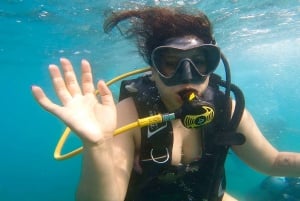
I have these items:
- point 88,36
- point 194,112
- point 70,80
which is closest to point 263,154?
point 194,112

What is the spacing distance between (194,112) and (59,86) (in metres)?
1.39

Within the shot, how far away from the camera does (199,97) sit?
11.4 feet

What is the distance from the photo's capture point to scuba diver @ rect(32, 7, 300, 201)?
300 cm

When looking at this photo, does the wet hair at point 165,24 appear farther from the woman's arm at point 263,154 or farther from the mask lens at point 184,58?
the woman's arm at point 263,154

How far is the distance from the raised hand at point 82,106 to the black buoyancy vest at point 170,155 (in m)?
0.88

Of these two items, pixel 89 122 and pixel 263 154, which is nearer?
pixel 89 122

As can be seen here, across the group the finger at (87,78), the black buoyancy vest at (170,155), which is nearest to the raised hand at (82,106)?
the finger at (87,78)

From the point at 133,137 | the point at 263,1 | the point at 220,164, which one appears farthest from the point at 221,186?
the point at 263,1

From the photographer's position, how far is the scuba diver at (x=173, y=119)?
3000 mm

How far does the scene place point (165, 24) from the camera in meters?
3.70

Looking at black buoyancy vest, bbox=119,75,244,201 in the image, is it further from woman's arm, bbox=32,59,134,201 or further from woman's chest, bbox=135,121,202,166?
woman's arm, bbox=32,59,134,201

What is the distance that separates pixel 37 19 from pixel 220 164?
14.1m

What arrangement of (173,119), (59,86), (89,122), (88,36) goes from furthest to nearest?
(88,36)
(173,119)
(59,86)
(89,122)

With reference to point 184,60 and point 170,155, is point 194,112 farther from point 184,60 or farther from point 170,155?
point 170,155
